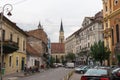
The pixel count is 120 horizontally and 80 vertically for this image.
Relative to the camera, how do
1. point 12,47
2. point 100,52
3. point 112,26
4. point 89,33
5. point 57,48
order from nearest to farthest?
point 12,47 < point 112,26 < point 100,52 < point 89,33 < point 57,48

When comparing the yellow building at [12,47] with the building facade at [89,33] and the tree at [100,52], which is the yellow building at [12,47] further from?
the building facade at [89,33]

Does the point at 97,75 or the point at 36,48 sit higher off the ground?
the point at 36,48

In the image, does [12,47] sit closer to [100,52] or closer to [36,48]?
[100,52]

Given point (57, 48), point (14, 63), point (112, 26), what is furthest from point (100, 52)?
point (57, 48)

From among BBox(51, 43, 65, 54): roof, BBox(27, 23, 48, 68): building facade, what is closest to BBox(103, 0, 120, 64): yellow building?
BBox(27, 23, 48, 68): building facade

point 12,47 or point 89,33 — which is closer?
point 12,47

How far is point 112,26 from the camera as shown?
66375mm

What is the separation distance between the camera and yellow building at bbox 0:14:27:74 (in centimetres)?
4338

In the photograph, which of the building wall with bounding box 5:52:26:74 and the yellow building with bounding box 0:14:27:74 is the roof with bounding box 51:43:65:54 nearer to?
the yellow building with bounding box 0:14:27:74

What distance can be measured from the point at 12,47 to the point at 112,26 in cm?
2923

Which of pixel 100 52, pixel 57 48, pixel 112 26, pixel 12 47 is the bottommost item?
pixel 12 47

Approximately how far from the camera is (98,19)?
→ 310 feet

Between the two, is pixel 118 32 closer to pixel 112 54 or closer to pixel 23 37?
pixel 112 54

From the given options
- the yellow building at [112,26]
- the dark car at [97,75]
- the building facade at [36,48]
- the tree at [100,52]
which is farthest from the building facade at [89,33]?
the dark car at [97,75]
